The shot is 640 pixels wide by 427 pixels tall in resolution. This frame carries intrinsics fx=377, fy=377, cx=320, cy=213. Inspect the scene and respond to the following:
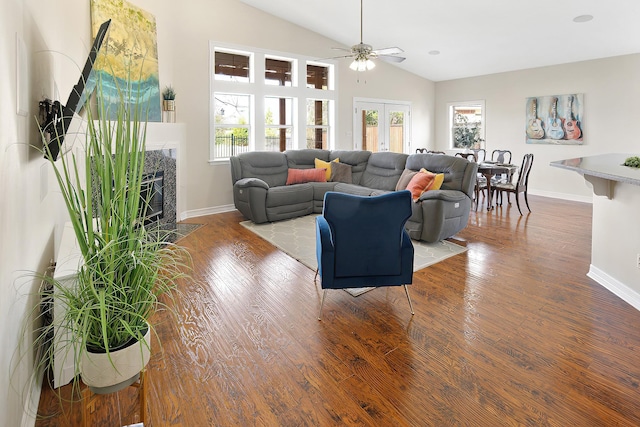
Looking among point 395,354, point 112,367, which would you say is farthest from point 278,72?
point 112,367

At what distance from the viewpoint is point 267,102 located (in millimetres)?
6977

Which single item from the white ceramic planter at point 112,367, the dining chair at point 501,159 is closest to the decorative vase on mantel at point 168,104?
the white ceramic planter at point 112,367

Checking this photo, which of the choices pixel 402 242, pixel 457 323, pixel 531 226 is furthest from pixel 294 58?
pixel 457 323

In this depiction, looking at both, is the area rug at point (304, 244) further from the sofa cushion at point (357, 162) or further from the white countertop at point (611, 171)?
the white countertop at point (611, 171)

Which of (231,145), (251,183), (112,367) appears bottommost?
(112,367)

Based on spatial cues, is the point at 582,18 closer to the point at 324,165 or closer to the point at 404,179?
the point at 404,179

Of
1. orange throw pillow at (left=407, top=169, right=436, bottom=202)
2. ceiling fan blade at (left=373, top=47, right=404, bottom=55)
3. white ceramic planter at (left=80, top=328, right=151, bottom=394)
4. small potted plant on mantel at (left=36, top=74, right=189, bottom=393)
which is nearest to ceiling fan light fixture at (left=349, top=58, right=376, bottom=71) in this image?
ceiling fan blade at (left=373, top=47, right=404, bottom=55)

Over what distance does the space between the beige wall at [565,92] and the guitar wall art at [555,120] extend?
0.10 meters

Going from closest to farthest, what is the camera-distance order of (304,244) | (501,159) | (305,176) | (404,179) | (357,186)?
1. (304,244)
2. (404,179)
3. (357,186)
4. (305,176)
5. (501,159)

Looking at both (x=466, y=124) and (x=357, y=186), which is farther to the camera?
(x=466, y=124)

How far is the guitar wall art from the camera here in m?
7.17

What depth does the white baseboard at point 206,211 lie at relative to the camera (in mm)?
6087

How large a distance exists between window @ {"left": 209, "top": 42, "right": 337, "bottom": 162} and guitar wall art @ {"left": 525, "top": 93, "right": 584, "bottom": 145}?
4.14 m

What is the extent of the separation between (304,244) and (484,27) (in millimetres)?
4773
